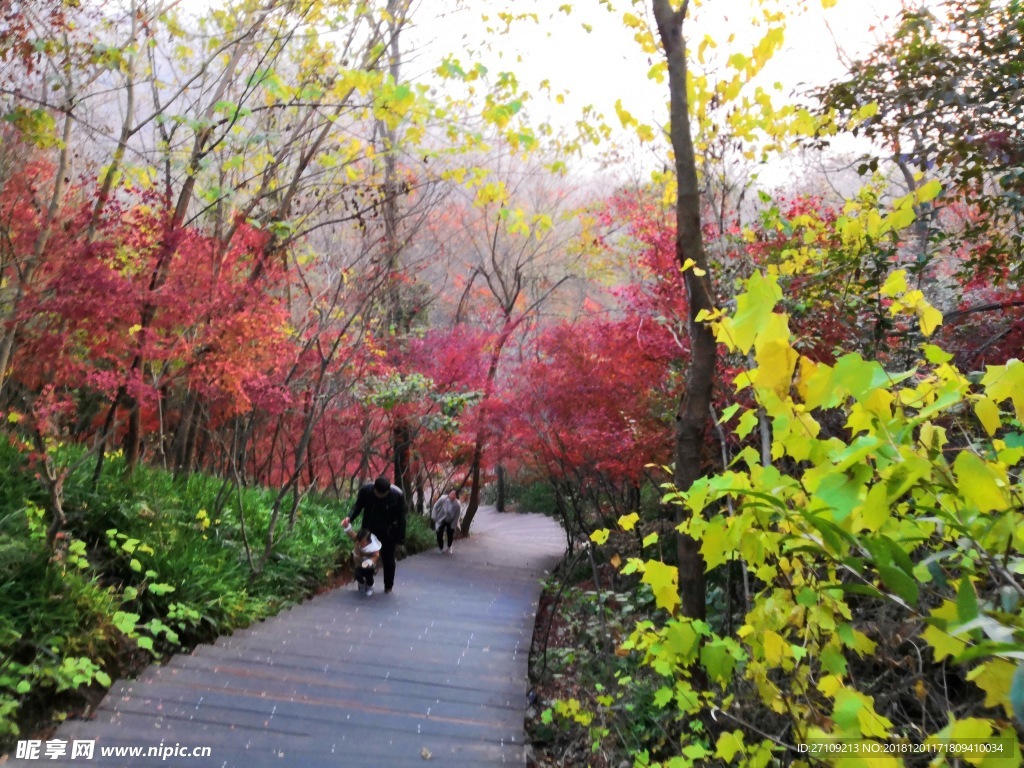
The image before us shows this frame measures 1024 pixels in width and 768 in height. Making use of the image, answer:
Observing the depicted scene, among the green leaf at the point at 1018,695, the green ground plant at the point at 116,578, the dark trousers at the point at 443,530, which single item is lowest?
the dark trousers at the point at 443,530

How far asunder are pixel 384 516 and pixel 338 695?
3.11 m

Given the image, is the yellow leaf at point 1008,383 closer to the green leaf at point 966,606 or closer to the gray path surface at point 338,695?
the green leaf at point 966,606

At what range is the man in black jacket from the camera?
7.35m

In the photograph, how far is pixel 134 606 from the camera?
4906mm

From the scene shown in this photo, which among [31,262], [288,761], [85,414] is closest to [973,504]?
[288,761]

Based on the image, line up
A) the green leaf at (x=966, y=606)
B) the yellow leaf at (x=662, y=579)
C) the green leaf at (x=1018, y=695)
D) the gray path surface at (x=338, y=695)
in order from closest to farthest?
the green leaf at (x=1018, y=695) < the green leaf at (x=966, y=606) < the yellow leaf at (x=662, y=579) < the gray path surface at (x=338, y=695)

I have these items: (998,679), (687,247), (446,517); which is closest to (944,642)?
(998,679)

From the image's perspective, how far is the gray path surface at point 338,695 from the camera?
3.62 metres

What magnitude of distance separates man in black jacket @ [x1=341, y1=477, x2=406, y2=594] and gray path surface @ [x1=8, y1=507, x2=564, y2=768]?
1.89ft

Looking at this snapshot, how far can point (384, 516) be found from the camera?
292 inches

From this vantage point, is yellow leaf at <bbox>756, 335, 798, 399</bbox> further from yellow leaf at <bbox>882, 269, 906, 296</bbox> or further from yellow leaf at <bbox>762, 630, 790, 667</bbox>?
yellow leaf at <bbox>762, 630, 790, 667</bbox>

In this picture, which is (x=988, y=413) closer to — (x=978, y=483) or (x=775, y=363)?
(x=978, y=483)

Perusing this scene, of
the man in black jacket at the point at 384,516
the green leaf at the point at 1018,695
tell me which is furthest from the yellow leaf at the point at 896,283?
the man in black jacket at the point at 384,516

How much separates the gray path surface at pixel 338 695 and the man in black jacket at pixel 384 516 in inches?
22.6
